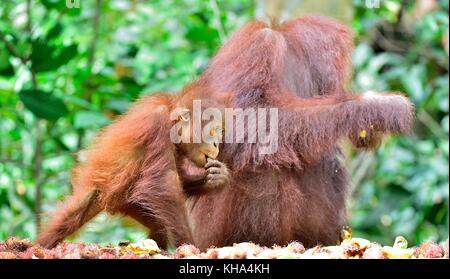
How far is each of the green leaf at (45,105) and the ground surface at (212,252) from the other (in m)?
1.18

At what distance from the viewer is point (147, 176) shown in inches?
87.8

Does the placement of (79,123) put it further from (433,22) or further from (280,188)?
(433,22)

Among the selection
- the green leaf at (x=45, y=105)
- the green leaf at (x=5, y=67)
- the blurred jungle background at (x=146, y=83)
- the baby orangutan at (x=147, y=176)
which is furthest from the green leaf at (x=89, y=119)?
the baby orangutan at (x=147, y=176)

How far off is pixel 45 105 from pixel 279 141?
1.27 meters

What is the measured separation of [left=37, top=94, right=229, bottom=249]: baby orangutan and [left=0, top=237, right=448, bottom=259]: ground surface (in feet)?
0.50

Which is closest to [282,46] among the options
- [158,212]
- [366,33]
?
[158,212]

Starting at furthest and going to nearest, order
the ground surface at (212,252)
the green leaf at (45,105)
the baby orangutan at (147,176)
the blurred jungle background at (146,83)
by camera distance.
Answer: the blurred jungle background at (146,83)
the green leaf at (45,105)
the baby orangutan at (147,176)
the ground surface at (212,252)

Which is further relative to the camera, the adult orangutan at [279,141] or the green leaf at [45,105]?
the green leaf at [45,105]

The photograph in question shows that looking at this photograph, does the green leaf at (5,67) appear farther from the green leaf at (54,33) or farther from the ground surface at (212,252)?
the ground surface at (212,252)

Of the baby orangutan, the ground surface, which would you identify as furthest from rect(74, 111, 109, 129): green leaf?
the ground surface

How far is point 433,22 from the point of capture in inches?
174

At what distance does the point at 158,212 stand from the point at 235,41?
1.95 ft

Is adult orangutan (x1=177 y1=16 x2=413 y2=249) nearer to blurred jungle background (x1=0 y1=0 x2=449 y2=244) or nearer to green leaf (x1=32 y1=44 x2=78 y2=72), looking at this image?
→ blurred jungle background (x1=0 y1=0 x2=449 y2=244)

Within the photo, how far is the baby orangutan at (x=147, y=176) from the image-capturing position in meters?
2.22
